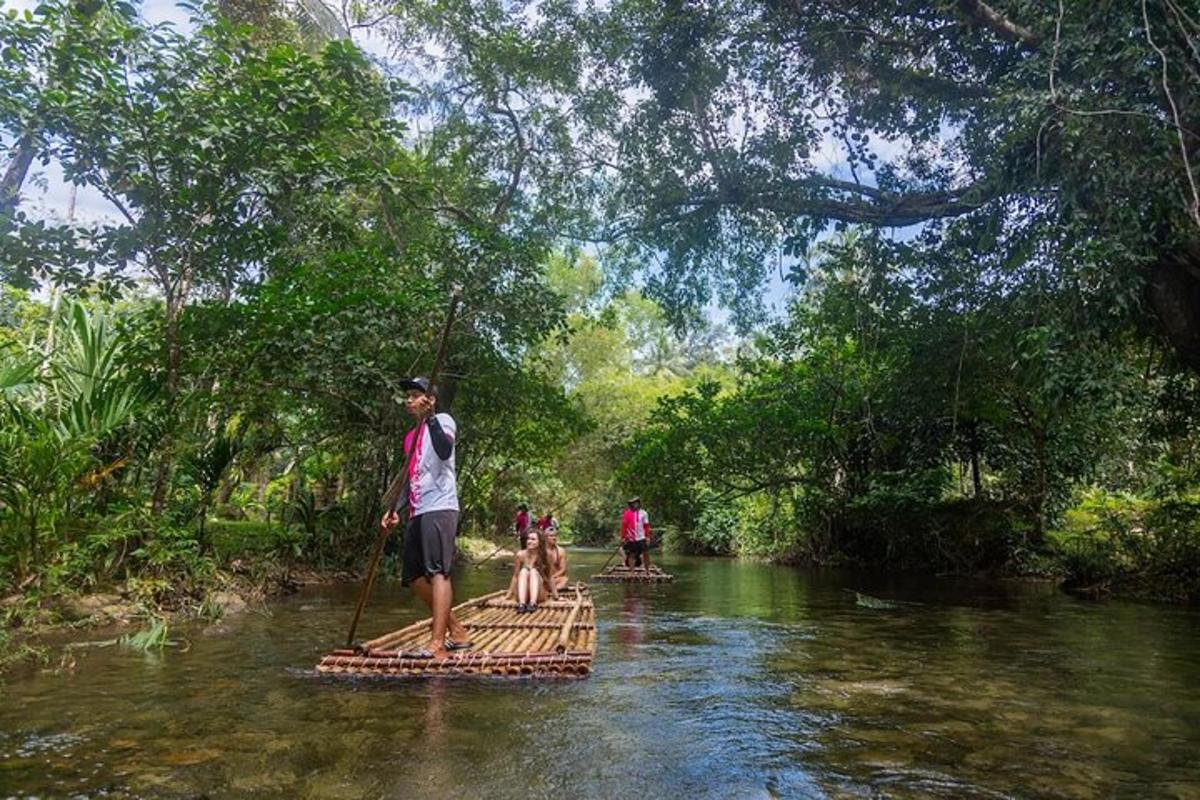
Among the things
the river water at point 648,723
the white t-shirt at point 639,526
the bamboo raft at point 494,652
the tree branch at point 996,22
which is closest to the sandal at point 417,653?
the bamboo raft at point 494,652

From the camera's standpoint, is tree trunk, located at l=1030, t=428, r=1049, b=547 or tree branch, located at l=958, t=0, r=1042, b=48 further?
tree trunk, located at l=1030, t=428, r=1049, b=547

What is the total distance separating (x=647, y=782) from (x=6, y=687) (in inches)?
144

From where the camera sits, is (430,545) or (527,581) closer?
(430,545)

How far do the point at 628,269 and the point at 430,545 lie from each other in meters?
10.2

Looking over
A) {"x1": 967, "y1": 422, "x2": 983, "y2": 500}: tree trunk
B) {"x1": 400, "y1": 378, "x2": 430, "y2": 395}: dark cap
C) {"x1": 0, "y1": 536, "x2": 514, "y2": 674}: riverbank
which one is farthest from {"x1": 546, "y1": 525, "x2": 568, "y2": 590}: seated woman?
{"x1": 967, "y1": 422, "x2": 983, "y2": 500}: tree trunk

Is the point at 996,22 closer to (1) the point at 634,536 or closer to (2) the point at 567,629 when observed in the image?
(2) the point at 567,629

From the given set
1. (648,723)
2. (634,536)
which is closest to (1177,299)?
(648,723)

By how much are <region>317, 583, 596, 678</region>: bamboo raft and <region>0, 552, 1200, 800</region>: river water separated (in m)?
0.11

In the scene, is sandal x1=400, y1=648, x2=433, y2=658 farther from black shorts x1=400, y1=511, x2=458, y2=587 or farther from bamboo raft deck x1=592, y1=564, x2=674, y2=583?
bamboo raft deck x1=592, y1=564, x2=674, y2=583

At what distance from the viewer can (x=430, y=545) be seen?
4871 millimetres

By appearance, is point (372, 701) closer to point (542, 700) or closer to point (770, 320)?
point (542, 700)

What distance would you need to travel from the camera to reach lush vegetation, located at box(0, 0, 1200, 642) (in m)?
6.92

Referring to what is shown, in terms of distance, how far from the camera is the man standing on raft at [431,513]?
4828 millimetres

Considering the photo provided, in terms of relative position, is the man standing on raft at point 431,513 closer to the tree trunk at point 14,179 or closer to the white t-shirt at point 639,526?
the tree trunk at point 14,179
